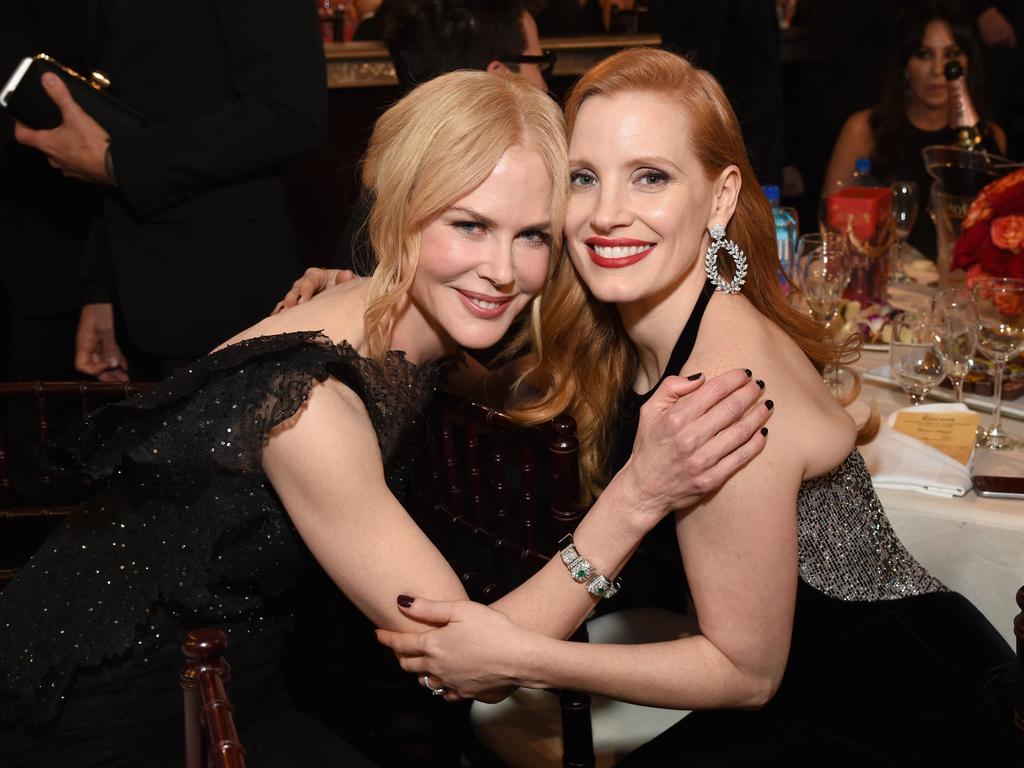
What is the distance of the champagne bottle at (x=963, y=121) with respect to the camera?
327 cm

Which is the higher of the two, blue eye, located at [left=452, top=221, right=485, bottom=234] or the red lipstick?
blue eye, located at [left=452, top=221, right=485, bottom=234]

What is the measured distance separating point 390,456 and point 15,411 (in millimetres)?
1618

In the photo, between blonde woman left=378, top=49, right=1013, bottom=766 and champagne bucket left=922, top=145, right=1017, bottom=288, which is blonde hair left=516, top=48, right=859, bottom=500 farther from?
champagne bucket left=922, top=145, right=1017, bottom=288

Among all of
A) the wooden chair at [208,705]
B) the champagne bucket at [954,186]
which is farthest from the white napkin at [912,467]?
the wooden chair at [208,705]

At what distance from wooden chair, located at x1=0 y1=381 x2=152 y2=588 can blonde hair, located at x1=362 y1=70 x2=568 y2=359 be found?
46 centimetres

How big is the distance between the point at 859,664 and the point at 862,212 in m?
1.45

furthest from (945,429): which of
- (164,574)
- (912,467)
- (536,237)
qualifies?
(164,574)

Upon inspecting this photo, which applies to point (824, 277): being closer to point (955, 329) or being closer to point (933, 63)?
point (955, 329)

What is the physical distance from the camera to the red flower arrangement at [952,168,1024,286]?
230 cm

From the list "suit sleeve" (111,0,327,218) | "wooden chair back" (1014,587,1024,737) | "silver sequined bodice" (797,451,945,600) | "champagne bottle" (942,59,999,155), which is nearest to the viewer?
"wooden chair back" (1014,587,1024,737)

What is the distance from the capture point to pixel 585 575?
1.51m

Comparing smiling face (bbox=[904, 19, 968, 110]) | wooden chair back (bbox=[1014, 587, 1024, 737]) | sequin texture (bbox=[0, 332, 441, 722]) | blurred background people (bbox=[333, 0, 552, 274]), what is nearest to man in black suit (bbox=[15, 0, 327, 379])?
blurred background people (bbox=[333, 0, 552, 274])

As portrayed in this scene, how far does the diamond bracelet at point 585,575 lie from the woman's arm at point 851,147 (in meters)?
2.86

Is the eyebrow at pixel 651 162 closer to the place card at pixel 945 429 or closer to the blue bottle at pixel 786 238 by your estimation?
the place card at pixel 945 429
